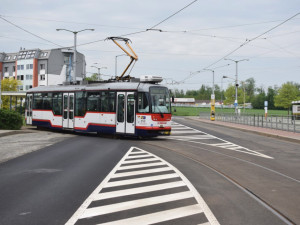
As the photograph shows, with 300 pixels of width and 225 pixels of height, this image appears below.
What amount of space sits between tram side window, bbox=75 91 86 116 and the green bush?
457 centimetres

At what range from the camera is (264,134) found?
81.6ft

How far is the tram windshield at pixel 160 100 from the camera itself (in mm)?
18750

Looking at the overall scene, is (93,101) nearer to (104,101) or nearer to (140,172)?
(104,101)

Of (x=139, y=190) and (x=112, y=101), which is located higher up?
(x=112, y=101)

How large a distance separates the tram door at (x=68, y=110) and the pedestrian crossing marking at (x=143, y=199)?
13.6 m

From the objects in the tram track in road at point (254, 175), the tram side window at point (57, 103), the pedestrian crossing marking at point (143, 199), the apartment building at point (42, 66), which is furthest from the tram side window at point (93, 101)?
the apartment building at point (42, 66)

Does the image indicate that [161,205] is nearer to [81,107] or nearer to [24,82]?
[81,107]

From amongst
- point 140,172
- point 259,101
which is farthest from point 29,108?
point 259,101

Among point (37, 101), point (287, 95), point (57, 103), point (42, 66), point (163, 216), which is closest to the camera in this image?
point (163, 216)

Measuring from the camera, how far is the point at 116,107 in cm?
1959

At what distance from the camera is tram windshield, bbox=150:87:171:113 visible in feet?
61.5

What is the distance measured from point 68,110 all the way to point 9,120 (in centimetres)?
402

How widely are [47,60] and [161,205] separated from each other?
82.1 meters

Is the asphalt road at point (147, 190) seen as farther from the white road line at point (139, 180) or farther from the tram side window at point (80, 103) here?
the tram side window at point (80, 103)
